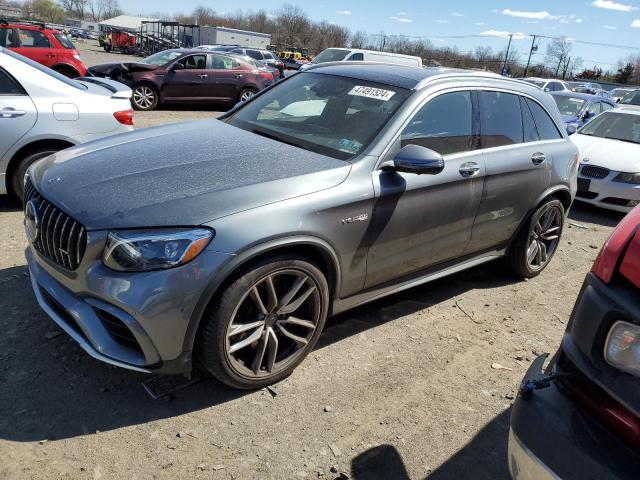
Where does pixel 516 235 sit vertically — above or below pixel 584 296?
below

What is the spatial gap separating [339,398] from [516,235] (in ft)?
7.80

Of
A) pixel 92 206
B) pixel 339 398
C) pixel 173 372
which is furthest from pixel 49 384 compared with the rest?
pixel 339 398

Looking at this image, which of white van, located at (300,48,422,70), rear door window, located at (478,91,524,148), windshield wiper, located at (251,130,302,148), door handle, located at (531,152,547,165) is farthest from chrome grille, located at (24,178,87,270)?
white van, located at (300,48,422,70)

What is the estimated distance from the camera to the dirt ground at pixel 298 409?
249cm

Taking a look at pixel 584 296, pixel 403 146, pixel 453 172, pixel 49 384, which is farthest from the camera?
pixel 453 172

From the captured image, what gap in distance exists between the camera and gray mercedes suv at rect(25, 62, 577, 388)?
2.51m

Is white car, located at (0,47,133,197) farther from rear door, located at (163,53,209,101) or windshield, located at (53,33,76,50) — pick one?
windshield, located at (53,33,76,50)

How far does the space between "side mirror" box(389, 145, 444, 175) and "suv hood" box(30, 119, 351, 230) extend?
0.32 m

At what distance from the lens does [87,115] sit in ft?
16.8

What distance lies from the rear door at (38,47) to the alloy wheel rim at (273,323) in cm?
1538

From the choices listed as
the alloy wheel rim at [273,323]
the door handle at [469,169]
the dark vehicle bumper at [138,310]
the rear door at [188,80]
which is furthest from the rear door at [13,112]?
the rear door at [188,80]

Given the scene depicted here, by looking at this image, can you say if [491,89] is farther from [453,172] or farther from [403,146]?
[403,146]

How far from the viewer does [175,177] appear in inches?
113

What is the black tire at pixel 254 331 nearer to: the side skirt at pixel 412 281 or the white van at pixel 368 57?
the side skirt at pixel 412 281
